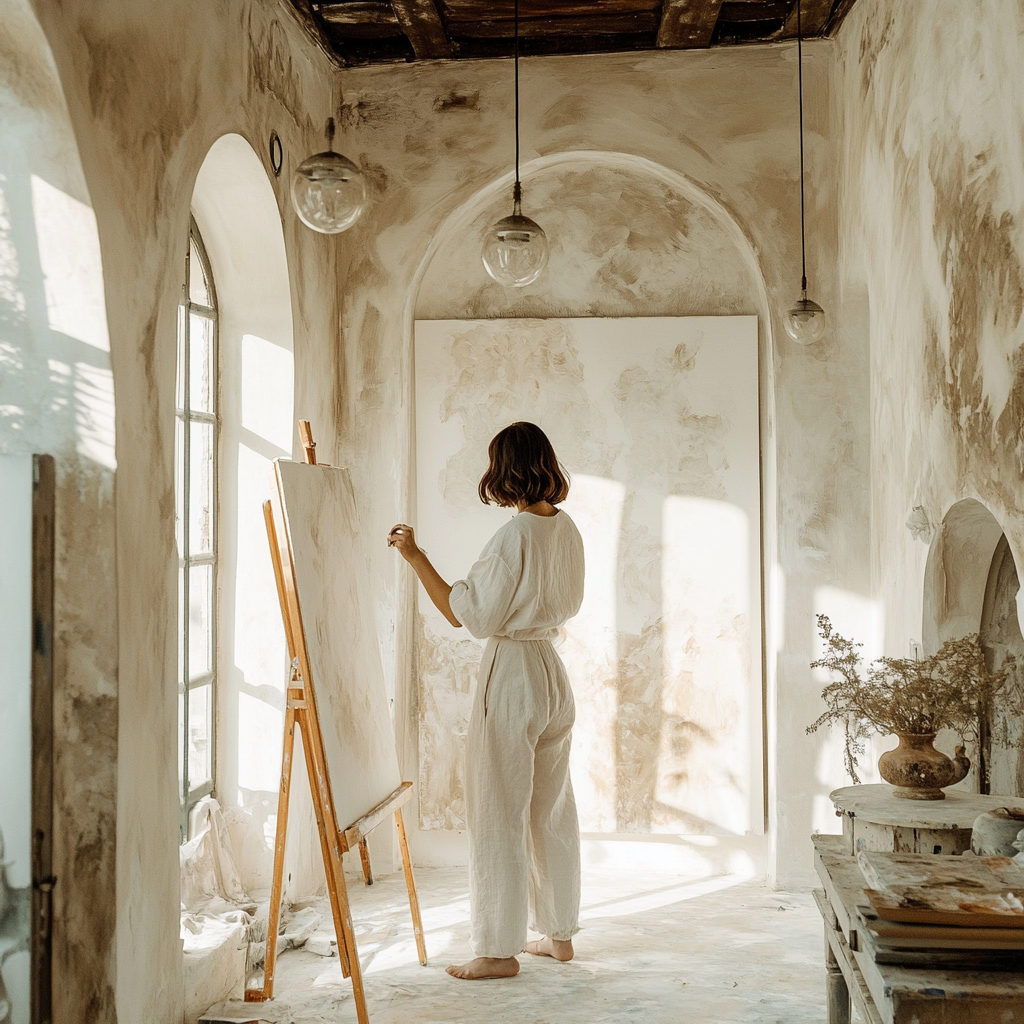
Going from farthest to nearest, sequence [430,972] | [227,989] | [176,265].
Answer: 1. [430,972]
2. [227,989]
3. [176,265]

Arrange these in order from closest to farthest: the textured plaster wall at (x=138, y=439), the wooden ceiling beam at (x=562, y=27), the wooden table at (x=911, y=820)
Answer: the textured plaster wall at (x=138, y=439) → the wooden table at (x=911, y=820) → the wooden ceiling beam at (x=562, y=27)

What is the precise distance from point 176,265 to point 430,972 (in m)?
2.30

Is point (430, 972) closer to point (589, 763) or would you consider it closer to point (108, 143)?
point (589, 763)

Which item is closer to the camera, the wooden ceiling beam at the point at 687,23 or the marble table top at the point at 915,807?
the marble table top at the point at 915,807

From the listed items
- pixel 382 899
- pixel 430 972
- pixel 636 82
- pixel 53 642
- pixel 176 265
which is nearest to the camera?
pixel 53 642

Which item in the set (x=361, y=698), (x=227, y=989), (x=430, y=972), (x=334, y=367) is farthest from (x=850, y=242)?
(x=227, y=989)

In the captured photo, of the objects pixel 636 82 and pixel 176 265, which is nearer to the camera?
pixel 176 265

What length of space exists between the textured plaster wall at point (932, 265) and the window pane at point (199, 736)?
2.50 m

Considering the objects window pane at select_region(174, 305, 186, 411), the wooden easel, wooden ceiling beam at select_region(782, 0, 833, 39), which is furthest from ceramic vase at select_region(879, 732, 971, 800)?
wooden ceiling beam at select_region(782, 0, 833, 39)

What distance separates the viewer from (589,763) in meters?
4.65

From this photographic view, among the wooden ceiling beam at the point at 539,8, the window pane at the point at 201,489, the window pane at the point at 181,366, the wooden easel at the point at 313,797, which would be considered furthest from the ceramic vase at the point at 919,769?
the wooden ceiling beam at the point at 539,8

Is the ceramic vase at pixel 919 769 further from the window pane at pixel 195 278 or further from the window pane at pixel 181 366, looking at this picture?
the window pane at pixel 195 278

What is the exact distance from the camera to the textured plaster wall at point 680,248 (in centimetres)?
432

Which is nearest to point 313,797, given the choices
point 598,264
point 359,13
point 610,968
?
point 610,968
